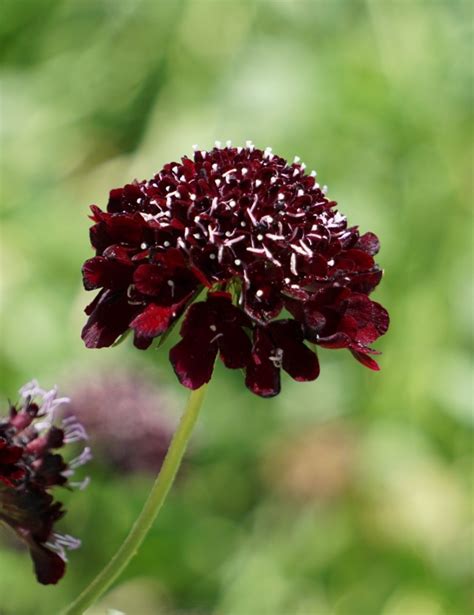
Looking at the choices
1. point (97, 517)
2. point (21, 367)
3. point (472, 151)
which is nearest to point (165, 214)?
point (97, 517)

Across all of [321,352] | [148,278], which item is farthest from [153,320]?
[321,352]

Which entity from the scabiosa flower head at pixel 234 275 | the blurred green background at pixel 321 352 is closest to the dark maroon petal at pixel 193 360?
the scabiosa flower head at pixel 234 275

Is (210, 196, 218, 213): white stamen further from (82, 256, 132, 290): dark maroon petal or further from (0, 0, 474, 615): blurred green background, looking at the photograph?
(0, 0, 474, 615): blurred green background

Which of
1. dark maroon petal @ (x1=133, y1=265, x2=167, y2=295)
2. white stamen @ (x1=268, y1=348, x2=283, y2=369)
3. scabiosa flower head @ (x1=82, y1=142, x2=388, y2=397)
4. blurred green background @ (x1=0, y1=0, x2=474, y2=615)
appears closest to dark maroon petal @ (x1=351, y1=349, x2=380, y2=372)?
scabiosa flower head @ (x1=82, y1=142, x2=388, y2=397)

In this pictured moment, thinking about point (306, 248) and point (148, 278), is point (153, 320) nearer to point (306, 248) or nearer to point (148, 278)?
point (148, 278)

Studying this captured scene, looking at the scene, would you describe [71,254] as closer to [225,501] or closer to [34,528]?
[225,501]

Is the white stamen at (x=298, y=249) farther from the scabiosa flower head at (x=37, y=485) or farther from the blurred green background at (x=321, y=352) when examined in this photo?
the blurred green background at (x=321, y=352)
